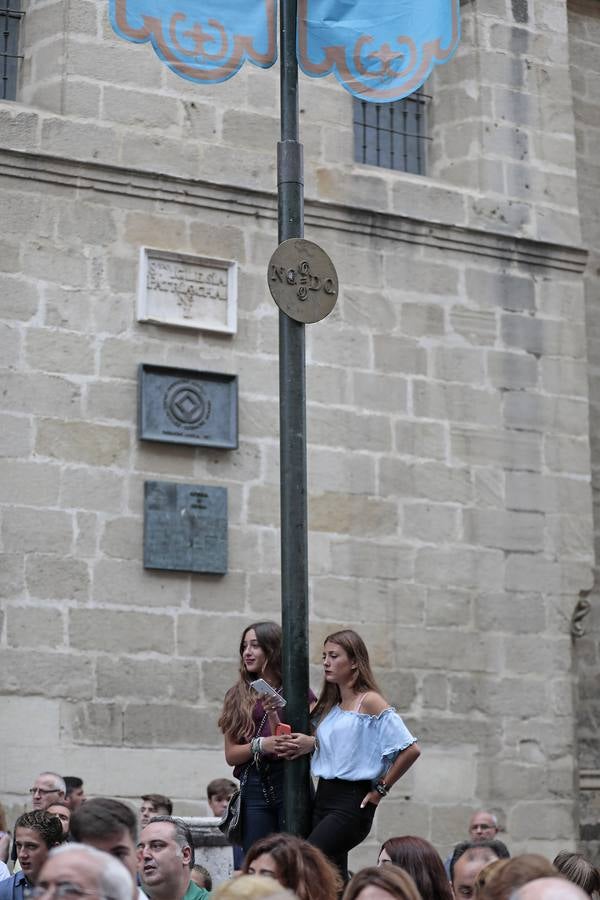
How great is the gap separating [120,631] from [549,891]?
7.50m

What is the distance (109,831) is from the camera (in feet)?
19.0

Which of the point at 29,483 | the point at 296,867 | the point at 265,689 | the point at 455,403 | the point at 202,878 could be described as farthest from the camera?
the point at 455,403

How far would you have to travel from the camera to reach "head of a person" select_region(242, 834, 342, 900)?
6406mm

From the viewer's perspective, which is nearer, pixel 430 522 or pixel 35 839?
pixel 35 839

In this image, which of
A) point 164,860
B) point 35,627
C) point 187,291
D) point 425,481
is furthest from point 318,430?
point 164,860

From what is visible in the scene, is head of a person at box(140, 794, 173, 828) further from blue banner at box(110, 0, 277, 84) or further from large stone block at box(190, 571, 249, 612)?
blue banner at box(110, 0, 277, 84)

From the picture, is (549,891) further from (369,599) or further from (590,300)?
(590,300)

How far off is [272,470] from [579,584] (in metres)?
2.98

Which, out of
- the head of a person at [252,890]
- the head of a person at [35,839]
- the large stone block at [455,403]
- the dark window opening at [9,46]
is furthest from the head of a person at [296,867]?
the dark window opening at [9,46]

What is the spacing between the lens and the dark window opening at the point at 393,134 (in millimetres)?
14531

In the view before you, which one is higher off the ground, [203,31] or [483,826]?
[203,31]

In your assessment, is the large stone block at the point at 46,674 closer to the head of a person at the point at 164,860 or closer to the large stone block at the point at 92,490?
the large stone block at the point at 92,490

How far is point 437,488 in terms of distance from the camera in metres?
13.4

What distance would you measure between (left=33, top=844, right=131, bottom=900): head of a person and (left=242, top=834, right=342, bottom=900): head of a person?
2.05 meters
